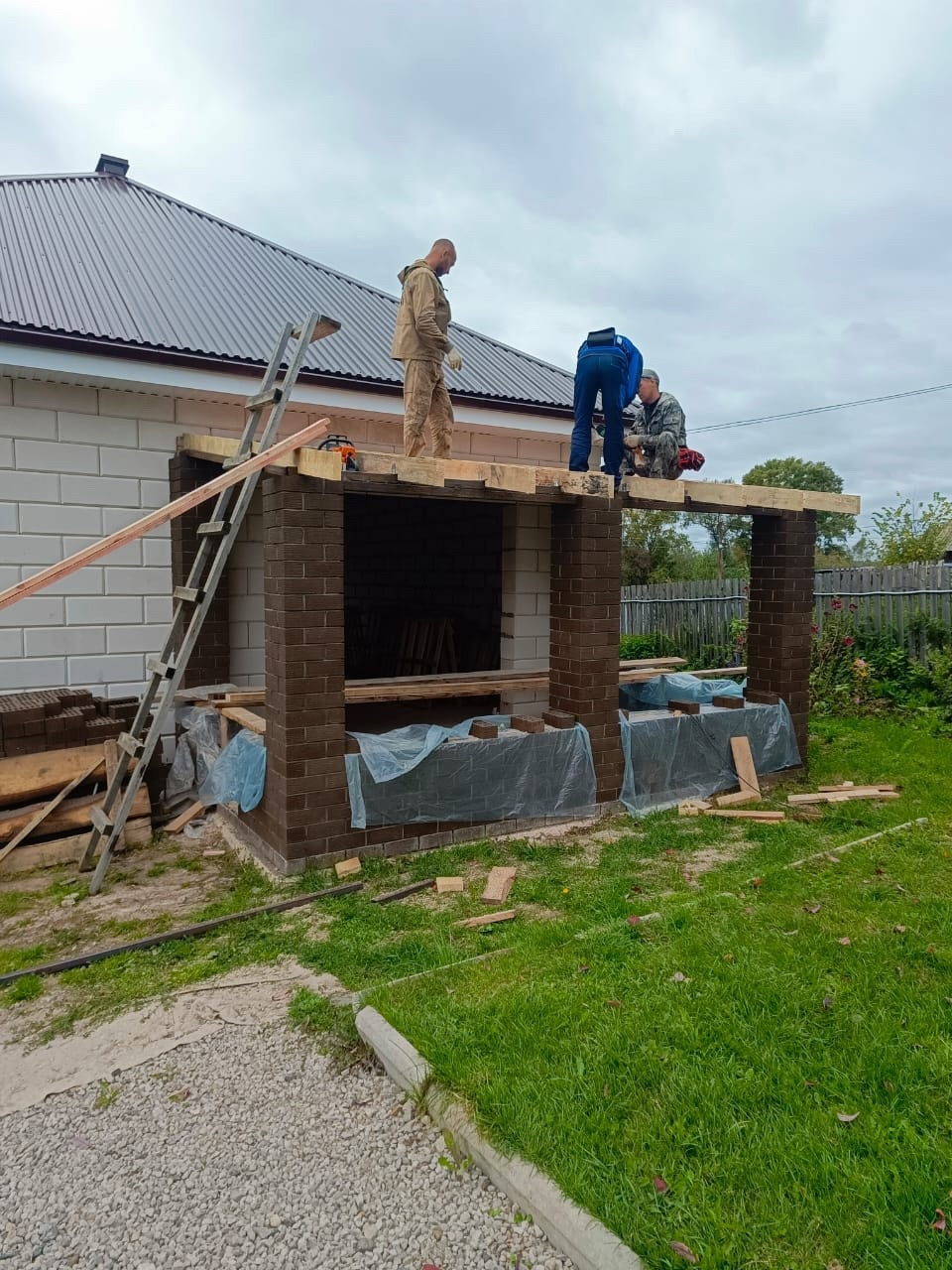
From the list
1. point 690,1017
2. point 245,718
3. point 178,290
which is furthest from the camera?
point 178,290

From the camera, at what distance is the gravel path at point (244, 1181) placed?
243 centimetres

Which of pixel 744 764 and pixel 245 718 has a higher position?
pixel 245 718

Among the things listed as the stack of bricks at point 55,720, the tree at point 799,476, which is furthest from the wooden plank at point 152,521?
the tree at point 799,476

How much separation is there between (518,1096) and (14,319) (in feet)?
20.9

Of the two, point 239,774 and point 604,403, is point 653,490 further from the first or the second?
point 239,774

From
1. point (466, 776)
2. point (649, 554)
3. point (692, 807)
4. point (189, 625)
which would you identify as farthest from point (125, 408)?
point (649, 554)

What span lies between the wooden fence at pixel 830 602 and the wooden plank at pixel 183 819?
926 centimetres

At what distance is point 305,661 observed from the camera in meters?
5.54

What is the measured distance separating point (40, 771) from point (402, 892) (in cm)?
297

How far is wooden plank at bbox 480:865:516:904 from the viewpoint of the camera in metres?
5.11

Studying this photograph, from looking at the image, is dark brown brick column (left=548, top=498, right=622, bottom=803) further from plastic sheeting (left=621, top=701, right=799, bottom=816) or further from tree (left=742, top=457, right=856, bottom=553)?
tree (left=742, top=457, right=856, bottom=553)

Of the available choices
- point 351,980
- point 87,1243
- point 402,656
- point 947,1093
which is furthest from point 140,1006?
point 402,656

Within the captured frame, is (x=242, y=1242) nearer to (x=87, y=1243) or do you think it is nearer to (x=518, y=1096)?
(x=87, y=1243)

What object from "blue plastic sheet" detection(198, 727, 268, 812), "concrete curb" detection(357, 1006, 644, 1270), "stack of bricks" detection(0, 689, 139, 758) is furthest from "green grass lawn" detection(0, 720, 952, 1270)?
"stack of bricks" detection(0, 689, 139, 758)
